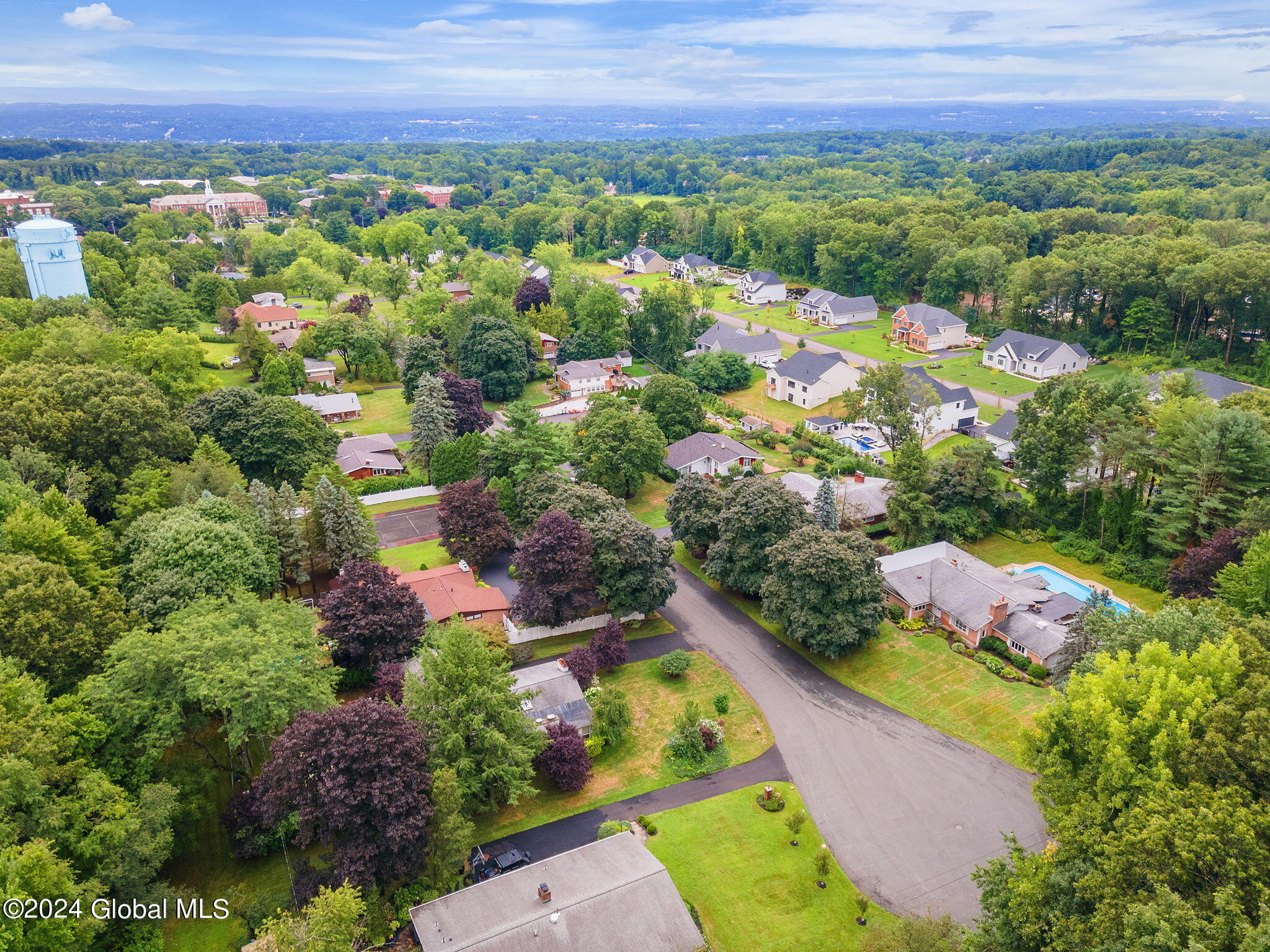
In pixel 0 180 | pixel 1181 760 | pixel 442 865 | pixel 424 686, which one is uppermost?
pixel 0 180

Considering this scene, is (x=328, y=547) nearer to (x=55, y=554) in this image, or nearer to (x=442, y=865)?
(x=55, y=554)

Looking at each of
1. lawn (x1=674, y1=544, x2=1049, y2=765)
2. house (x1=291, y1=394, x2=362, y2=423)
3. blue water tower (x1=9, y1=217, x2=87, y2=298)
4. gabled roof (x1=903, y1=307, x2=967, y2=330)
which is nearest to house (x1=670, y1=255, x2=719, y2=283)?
gabled roof (x1=903, y1=307, x2=967, y2=330)

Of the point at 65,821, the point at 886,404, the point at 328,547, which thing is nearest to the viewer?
the point at 65,821

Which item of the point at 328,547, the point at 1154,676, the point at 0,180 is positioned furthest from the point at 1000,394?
the point at 0,180

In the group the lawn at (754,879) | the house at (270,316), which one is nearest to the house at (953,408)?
the lawn at (754,879)

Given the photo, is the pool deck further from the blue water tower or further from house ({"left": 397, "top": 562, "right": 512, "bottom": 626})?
the blue water tower

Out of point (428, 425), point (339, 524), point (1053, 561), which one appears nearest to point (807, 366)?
point (1053, 561)

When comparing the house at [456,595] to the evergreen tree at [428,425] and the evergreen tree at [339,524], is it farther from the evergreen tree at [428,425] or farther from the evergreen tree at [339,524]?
the evergreen tree at [428,425]
